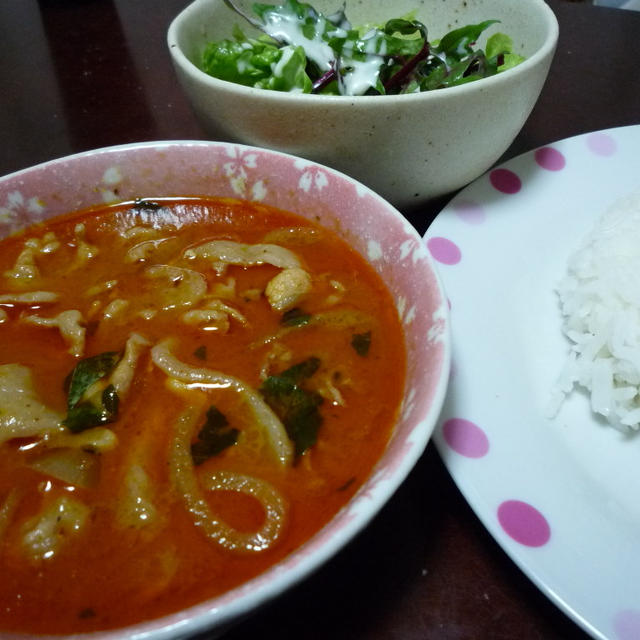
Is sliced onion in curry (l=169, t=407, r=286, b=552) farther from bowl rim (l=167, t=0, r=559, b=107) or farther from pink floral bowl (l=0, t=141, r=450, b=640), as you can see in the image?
bowl rim (l=167, t=0, r=559, b=107)

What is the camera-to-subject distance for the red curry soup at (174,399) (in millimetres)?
944

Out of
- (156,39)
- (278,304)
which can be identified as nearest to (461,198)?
(278,304)

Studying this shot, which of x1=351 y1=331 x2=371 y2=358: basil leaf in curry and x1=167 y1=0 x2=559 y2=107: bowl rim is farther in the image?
x1=167 y1=0 x2=559 y2=107: bowl rim

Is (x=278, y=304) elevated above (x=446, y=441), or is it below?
above

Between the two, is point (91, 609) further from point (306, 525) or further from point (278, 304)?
point (278, 304)

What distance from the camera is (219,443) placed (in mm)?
1087

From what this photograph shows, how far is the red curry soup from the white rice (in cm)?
52

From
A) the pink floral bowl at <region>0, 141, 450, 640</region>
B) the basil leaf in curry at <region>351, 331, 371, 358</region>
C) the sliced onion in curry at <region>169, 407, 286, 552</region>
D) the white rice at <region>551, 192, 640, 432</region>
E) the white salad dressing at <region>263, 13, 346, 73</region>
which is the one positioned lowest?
the white rice at <region>551, 192, 640, 432</region>

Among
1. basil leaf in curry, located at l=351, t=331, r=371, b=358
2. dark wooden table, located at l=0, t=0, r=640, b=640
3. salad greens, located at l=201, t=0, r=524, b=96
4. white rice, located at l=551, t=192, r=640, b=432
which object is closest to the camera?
dark wooden table, located at l=0, t=0, r=640, b=640

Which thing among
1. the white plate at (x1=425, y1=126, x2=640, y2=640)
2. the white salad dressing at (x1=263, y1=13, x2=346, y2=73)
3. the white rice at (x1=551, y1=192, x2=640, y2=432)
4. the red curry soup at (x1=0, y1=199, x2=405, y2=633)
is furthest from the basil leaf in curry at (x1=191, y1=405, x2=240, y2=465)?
the white salad dressing at (x1=263, y1=13, x2=346, y2=73)

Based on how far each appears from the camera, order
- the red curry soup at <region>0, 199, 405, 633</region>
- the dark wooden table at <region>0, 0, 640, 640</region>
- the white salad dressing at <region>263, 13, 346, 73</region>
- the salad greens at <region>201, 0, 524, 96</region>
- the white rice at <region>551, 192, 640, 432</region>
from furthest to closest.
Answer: the white salad dressing at <region>263, 13, 346, 73</region>
the salad greens at <region>201, 0, 524, 96</region>
the white rice at <region>551, 192, 640, 432</region>
the dark wooden table at <region>0, 0, 640, 640</region>
the red curry soup at <region>0, 199, 405, 633</region>

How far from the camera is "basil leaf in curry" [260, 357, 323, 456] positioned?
3.57 feet

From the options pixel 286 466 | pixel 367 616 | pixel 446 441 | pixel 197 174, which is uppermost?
pixel 197 174

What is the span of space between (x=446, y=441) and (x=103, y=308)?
788mm
